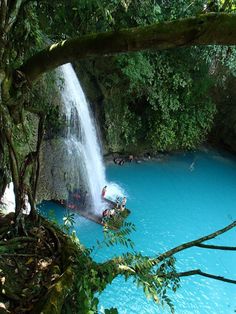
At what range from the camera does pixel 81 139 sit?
26.8 feet

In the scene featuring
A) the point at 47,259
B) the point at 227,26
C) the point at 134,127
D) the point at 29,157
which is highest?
the point at 227,26

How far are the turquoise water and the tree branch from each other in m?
3.36

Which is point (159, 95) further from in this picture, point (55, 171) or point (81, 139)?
point (55, 171)

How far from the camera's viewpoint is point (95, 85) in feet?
30.1

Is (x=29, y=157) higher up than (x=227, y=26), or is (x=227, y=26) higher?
(x=227, y=26)

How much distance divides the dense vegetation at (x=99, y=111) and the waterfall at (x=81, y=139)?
56 cm

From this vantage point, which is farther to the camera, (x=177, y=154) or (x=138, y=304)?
(x=177, y=154)

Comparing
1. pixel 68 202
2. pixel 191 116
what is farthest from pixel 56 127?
pixel 191 116

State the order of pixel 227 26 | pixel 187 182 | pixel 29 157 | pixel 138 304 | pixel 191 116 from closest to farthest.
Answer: pixel 227 26 → pixel 29 157 → pixel 138 304 → pixel 187 182 → pixel 191 116

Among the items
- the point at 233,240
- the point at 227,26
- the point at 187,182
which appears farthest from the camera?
the point at 187,182

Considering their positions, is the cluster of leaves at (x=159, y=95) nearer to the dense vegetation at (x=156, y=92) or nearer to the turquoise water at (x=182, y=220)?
the dense vegetation at (x=156, y=92)

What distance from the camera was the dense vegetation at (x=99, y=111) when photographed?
1.97 metres

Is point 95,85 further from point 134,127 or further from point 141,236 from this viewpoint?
point 141,236

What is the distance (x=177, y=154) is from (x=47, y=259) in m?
9.64
